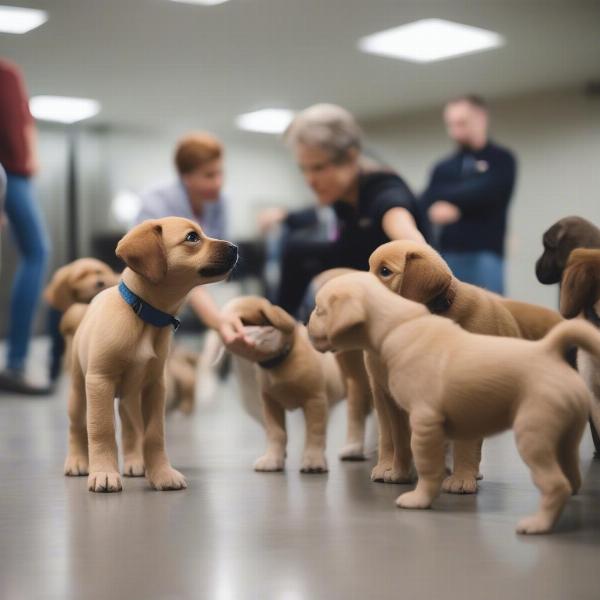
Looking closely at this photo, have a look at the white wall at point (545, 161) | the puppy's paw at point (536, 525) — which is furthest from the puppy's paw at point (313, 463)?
the white wall at point (545, 161)

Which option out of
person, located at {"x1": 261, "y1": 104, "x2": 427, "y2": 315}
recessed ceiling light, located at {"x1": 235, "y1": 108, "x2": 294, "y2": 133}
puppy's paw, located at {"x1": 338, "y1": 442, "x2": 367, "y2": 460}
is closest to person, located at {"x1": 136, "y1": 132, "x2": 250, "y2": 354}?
person, located at {"x1": 261, "y1": 104, "x2": 427, "y2": 315}

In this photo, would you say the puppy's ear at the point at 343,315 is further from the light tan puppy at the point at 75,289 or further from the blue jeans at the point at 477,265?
the blue jeans at the point at 477,265

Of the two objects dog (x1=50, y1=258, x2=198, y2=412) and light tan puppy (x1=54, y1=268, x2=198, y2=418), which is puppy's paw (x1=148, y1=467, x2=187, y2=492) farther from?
dog (x1=50, y1=258, x2=198, y2=412)

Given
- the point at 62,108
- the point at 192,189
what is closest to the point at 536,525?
the point at 192,189

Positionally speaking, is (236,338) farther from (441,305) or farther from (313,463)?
(441,305)

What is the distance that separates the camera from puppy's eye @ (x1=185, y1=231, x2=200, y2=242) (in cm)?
261

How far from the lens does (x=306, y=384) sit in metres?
3.04

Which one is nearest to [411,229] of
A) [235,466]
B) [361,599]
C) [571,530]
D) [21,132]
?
[235,466]

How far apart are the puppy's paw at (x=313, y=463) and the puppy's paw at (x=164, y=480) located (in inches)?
17.8

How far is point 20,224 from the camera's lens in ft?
20.6

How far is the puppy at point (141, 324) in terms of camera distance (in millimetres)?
2570

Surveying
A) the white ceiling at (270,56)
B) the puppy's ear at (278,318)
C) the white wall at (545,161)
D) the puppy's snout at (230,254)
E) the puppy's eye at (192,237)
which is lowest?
the puppy's ear at (278,318)

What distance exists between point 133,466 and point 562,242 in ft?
4.82

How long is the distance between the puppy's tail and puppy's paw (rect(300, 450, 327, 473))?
1144mm
